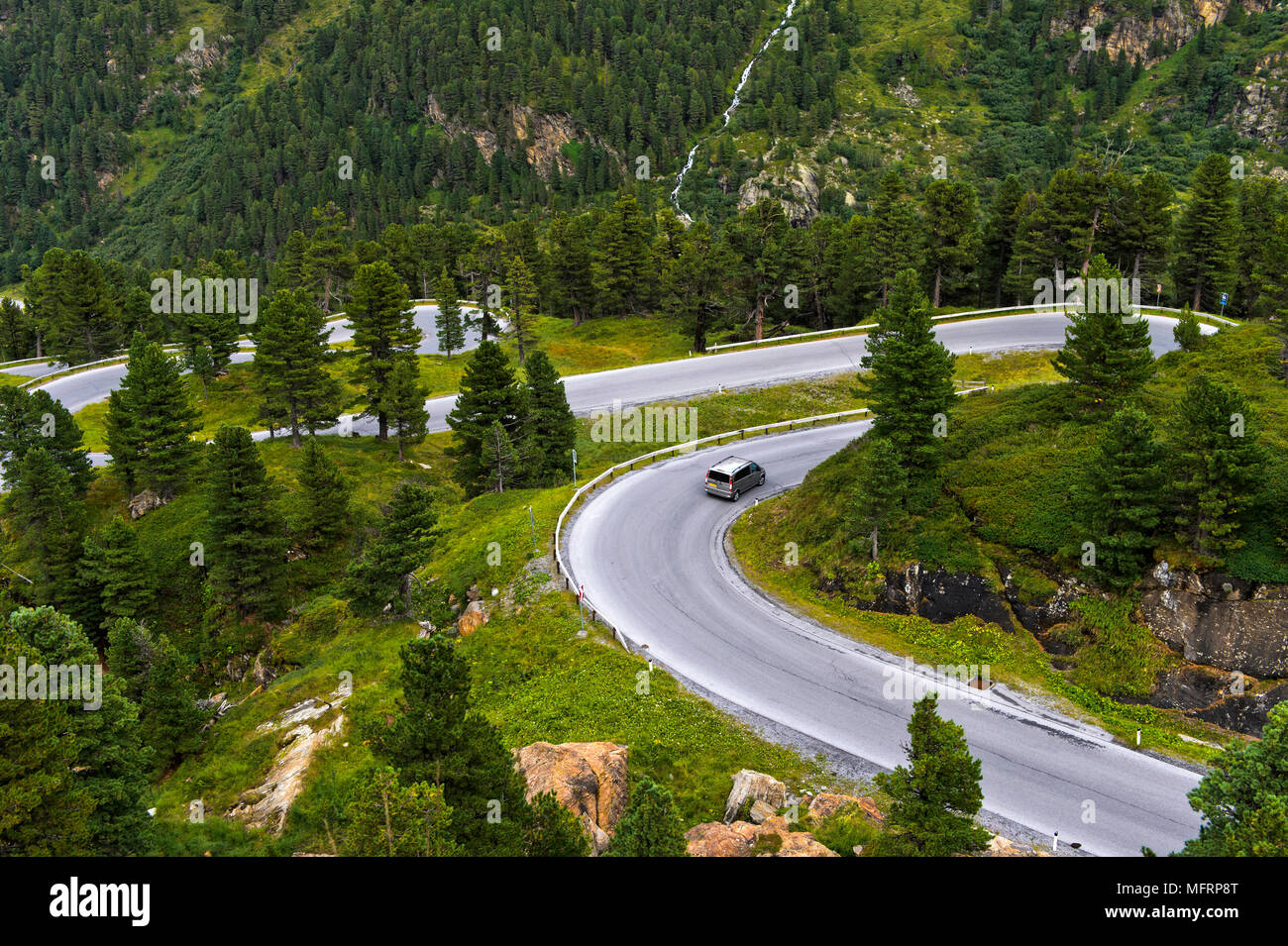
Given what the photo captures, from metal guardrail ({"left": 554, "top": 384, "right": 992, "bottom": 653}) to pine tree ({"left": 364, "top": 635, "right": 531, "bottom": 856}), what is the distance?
12114 millimetres

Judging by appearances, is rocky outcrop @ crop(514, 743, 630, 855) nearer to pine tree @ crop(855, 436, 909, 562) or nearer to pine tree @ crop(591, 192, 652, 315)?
pine tree @ crop(855, 436, 909, 562)

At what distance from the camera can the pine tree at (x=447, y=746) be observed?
54.3ft

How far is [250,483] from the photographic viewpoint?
4328 cm

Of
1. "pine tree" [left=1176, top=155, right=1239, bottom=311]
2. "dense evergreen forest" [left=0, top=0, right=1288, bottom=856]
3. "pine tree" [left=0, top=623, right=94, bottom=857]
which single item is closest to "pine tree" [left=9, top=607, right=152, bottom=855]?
"dense evergreen forest" [left=0, top=0, right=1288, bottom=856]

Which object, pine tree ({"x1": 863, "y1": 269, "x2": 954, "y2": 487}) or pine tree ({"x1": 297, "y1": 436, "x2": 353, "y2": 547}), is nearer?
pine tree ({"x1": 863, "y1": 269, "x2": 954, "y2": 487})

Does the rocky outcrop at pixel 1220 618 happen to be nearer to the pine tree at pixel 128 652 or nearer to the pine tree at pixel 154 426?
the pine tree at pixel 128 652

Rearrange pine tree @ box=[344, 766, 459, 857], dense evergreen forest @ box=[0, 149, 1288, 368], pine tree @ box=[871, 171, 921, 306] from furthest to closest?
pine tree @ box=[871, 171, 921, 306], dense evergreen forest @ box=[0, 149, 1288, 368], pine tree @ box=[344, 766, 459, 857]

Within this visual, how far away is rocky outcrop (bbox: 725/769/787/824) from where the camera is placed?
2075 centimetres

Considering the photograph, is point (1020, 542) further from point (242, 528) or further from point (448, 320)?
point (448, 320)

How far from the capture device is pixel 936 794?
15.8 m

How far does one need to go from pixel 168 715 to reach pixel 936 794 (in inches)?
1124

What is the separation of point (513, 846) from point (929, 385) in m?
24.1

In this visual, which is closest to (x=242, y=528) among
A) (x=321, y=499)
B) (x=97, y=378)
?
(x=321, y=499)
